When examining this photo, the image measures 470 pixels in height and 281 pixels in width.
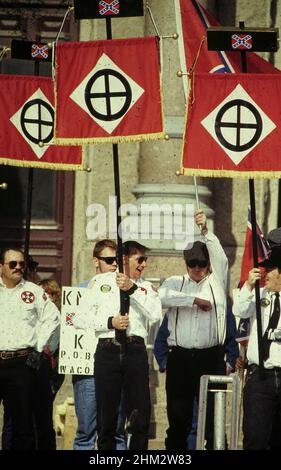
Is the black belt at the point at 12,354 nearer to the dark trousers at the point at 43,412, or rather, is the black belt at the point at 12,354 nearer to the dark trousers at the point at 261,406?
the dark trousers at the point at 43,412

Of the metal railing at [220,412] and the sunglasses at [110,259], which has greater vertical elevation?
the sunglasses at [110,259]

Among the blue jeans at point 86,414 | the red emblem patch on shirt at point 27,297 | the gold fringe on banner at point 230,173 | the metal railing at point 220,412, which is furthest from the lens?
the blue jeans at point 86,414

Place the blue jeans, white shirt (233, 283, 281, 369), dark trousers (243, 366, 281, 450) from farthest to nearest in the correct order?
1. the blue jeans
2. white shirt (233, 283, 281, 369)
3. dark trousers (243, 366, 281, 450)

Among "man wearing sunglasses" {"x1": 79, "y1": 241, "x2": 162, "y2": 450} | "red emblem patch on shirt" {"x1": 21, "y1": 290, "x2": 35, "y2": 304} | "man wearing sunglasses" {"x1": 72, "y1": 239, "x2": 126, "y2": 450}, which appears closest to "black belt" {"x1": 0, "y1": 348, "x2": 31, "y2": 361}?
"red emblem patch on shirt" {"x1": 21, "y1": 290, "x2": 35, "y2": 304}

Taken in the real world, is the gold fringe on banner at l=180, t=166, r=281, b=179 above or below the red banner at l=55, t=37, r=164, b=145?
below

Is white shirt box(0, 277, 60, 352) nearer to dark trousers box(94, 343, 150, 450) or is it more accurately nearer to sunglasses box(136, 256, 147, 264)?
dark trousers box(94, 343, 150, 450)

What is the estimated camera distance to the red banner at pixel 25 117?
1376cm

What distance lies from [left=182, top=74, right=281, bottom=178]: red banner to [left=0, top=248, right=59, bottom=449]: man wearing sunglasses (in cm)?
170

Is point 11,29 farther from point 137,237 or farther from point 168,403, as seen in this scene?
→ point 168,403

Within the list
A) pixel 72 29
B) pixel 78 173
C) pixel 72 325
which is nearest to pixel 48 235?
pixel 78 173

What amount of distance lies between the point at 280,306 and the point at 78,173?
526 centimetres

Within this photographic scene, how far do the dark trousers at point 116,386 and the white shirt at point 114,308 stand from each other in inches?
5.8

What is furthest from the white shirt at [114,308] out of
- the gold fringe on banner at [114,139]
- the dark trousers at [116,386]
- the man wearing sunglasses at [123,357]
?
the gold fringe on banner at [114,139]

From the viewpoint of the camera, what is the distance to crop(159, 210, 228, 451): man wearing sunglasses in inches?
505
